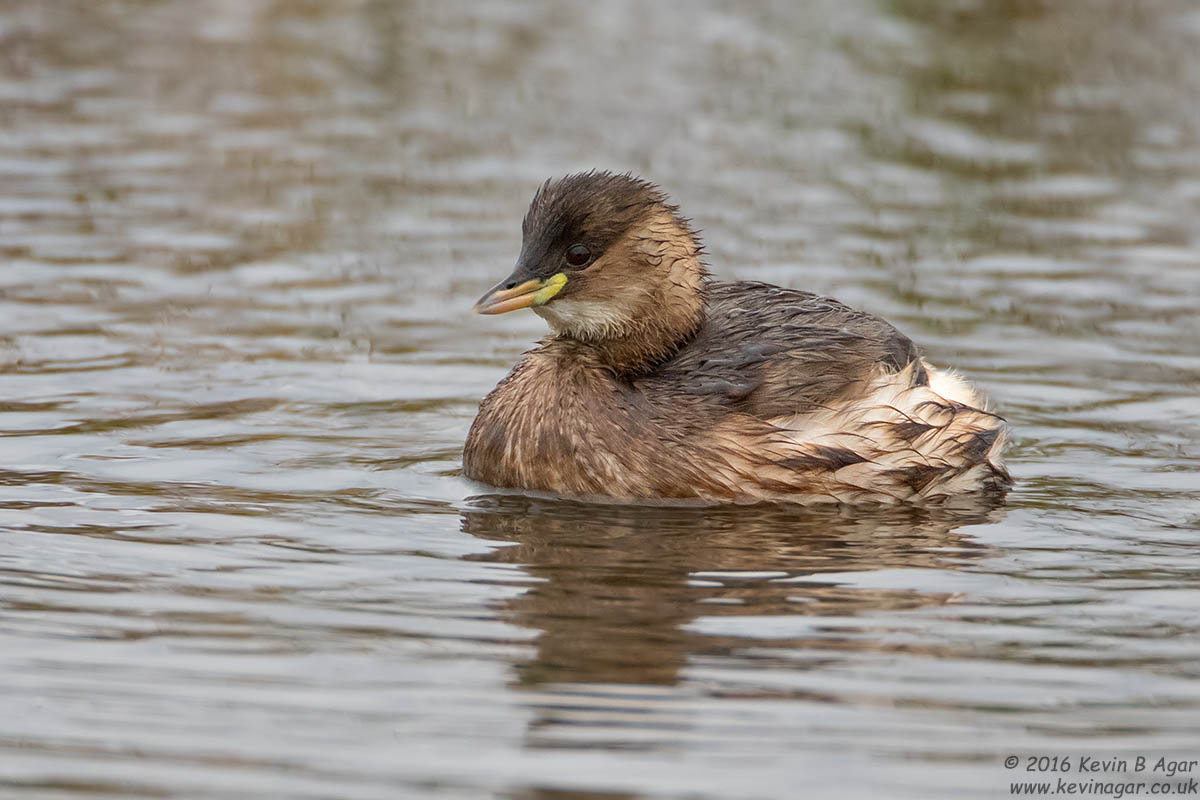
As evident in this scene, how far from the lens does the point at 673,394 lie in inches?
332

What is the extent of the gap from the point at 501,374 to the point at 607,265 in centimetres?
192

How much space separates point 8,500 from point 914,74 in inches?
419

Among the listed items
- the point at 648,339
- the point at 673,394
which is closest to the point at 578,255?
the point at 648,339

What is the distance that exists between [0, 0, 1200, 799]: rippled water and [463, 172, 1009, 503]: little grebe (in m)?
0.21

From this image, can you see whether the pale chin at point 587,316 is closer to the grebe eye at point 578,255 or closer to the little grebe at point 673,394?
the little grebe at point 673,394

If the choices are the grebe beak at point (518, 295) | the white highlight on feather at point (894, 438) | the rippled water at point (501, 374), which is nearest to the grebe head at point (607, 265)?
the grebe beak at point (518, 295)

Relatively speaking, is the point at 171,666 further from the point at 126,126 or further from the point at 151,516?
the point at 126,126

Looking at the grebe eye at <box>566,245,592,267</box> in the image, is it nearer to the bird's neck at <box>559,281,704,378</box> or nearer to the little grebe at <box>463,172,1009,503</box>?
the little grebe at <box>463,172,1009,503</box>

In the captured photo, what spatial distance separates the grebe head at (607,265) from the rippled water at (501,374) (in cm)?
86

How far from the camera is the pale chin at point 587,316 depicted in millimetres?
8539

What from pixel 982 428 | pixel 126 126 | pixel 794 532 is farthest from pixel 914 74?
pixel 794 532

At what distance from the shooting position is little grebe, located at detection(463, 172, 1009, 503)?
8.34m

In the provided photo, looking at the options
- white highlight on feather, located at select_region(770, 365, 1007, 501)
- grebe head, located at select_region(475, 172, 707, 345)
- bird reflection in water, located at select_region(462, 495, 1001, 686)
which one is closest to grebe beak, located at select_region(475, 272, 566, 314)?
grebe head, located at select_region(475, 172, 707, 345)

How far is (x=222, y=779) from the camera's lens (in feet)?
17.3
